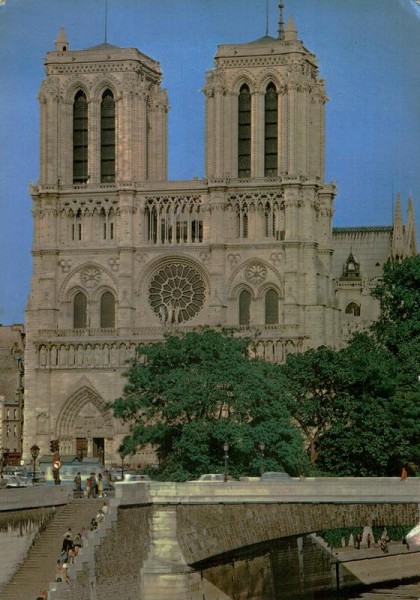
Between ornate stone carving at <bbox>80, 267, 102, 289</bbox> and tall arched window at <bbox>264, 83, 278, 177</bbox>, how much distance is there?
1199 centimetres

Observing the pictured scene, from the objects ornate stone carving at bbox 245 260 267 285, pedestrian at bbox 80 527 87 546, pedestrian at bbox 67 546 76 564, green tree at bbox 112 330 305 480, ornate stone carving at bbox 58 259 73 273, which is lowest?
pedestrian at bbox 67 546 76 564

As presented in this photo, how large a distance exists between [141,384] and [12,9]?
22.2 m

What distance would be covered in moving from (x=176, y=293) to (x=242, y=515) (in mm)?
68964

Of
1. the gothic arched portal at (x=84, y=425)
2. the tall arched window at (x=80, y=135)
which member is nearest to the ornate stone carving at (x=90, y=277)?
the tall arched window at (x=80, y=135)

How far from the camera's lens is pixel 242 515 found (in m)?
77.2

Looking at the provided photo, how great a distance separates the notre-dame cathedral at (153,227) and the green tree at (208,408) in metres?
30.5

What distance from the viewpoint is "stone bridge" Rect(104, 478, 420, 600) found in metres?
76.9

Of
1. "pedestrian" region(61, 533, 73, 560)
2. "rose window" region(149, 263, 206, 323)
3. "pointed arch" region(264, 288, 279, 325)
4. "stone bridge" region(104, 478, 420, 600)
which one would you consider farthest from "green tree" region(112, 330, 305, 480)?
"rose window" region(149, 263, 206, 323)

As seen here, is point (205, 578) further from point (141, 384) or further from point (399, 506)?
point (141, 384)

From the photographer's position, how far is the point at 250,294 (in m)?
144

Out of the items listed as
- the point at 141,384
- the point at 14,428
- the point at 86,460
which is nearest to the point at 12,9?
the point at 141,384

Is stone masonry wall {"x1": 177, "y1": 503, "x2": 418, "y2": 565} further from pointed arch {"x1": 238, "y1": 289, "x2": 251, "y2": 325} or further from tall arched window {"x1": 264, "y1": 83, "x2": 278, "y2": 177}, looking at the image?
tall arched window {"x1": 264, "y1": 83, "x2": 278, "y2": 177}

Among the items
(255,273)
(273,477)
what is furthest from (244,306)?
(273,477)

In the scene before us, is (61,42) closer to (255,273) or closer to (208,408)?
(255,273)
